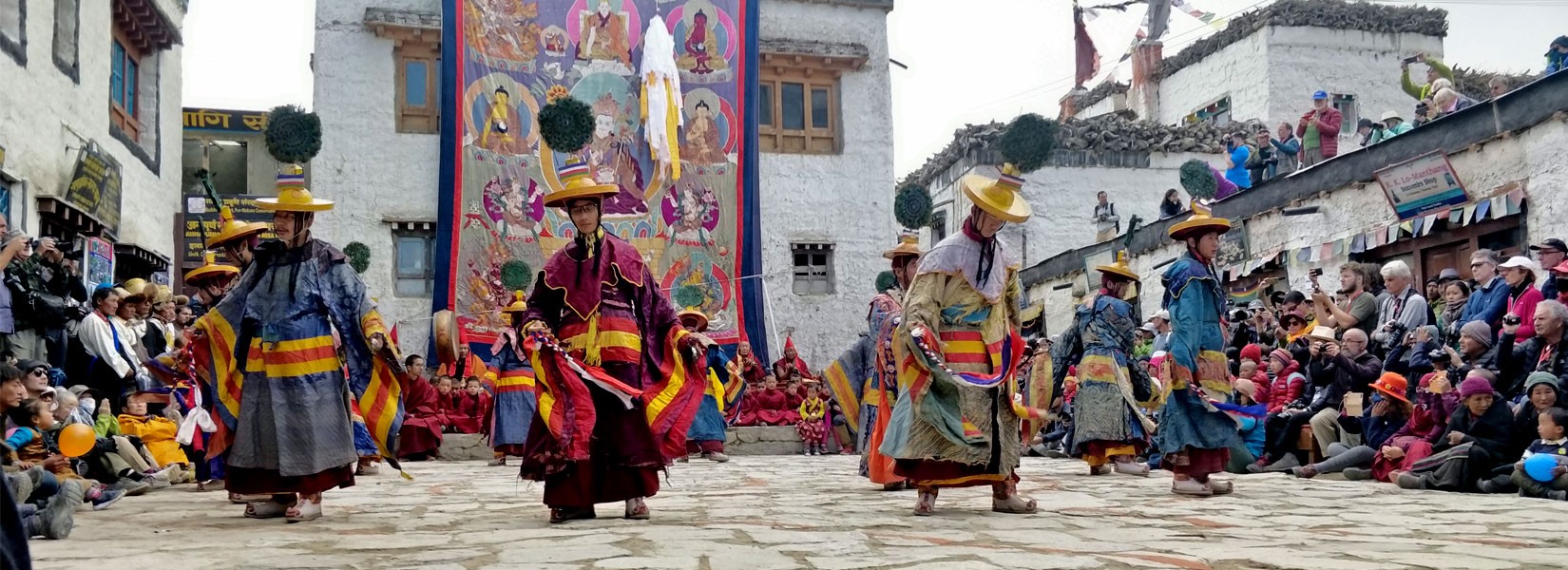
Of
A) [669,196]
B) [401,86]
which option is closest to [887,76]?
[669,196]

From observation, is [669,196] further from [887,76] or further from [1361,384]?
[1361,384]

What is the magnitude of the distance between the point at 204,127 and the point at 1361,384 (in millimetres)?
22652

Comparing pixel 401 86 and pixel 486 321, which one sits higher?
pixel 401 86

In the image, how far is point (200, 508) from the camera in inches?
296

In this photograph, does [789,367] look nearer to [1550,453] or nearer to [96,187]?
[96,187]

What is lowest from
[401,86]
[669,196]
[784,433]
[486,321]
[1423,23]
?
[784,433]

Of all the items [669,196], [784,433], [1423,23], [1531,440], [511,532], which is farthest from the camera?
[1423,23]

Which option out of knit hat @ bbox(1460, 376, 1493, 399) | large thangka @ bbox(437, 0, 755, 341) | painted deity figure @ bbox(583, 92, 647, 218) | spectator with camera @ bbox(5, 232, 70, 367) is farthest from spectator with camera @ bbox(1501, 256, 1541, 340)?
painted deity figure @ bbox(583, 92, 647, 218)

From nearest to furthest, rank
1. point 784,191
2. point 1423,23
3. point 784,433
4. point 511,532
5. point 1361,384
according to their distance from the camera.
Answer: point 511,532 → point 1361,384 → point 784,433 → point 784,191 → point 1423,23

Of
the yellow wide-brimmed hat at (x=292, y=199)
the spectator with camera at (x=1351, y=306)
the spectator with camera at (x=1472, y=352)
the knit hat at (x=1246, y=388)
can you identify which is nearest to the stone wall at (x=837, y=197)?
the spectator with camera at (x=1351, y=306)

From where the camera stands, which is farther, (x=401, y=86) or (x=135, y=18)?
(x=401, y=86)

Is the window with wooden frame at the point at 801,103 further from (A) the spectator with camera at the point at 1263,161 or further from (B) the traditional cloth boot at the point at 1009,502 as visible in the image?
(B) the traditional cloth boot at the point at 1009,502

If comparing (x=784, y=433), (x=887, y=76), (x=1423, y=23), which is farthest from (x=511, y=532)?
(x=1423, y=23)

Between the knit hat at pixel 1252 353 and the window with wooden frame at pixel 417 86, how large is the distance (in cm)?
1289
